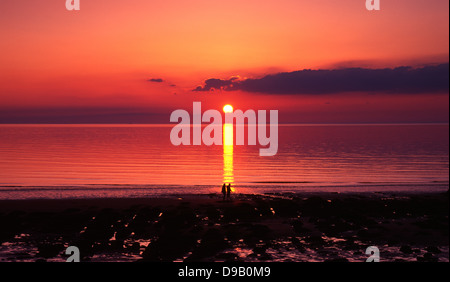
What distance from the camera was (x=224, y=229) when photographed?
29422 mm

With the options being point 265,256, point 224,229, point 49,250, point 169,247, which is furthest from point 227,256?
point 49,250

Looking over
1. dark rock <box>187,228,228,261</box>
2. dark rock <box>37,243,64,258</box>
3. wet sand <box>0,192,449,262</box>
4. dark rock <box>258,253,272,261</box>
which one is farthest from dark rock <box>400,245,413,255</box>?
dark rock <box>37,243,64,258</box>

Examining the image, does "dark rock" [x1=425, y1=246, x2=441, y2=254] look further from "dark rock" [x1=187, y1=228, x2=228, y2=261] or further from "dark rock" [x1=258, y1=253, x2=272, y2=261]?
"dark rock" [x1=187, y1=228, x2=228, y2=261]

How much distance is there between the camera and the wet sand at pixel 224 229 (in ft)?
76.4

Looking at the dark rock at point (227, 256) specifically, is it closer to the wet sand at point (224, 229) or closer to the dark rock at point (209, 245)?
the wet sand at point (224, 229)

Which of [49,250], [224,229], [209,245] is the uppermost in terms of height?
[49,250]

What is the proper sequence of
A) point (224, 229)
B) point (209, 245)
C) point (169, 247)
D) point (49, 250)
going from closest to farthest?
point (49, 250) < point (169, 247) < point (209, 245) < point (224, 229)

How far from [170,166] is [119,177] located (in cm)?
1875

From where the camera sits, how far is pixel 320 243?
25.8m

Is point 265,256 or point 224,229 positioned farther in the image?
point 224,229

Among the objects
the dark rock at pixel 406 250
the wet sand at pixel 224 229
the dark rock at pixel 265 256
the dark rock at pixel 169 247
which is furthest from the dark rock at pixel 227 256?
the dark rock at pixel 406 250

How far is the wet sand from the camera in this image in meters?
23.3

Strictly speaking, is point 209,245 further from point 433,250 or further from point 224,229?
point 433,250
